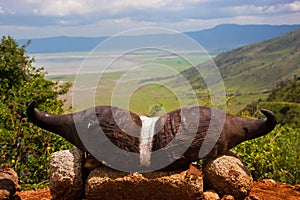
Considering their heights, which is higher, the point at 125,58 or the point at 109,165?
the point at 125,58

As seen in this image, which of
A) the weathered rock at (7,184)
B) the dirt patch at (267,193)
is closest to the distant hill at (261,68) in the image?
the dirt patch at (267,193)

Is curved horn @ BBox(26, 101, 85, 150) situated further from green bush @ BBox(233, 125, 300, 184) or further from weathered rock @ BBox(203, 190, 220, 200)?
green bush @ BBox(233, 125, 300, 184)

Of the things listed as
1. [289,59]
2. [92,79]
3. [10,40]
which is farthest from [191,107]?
[289,59]

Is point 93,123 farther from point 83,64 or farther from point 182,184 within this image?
point 182,184

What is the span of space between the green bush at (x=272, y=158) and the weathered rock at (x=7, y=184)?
15.2 feet

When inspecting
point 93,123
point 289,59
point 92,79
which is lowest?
point 289,59

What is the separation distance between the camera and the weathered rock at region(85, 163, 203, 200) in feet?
20.6

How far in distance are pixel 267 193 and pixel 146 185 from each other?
2.43 meters

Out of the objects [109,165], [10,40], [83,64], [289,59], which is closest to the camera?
[83,64]

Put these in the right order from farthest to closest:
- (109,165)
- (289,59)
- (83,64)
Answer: (289,59) → (109,165) → (83,64)

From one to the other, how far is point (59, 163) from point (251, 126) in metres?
3.12

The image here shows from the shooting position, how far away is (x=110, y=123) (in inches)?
255

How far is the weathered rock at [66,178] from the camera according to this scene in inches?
254

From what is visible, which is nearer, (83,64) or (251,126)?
(83,64)
